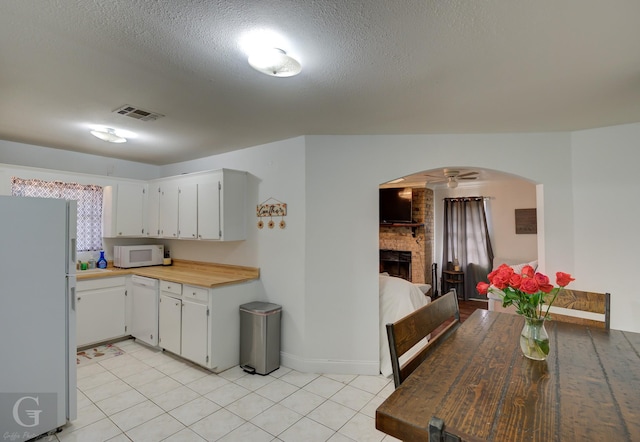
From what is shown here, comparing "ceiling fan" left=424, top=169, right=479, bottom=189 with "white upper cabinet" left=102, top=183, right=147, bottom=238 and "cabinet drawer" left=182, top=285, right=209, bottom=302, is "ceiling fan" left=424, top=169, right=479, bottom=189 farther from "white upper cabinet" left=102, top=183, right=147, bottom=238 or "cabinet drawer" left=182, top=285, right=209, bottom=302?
"white upper cabinet" left=102, top=183, right=147, bottom=238

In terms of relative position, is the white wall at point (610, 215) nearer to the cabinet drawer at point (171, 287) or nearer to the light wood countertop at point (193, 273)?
the light wood countertop at point (193, 273)

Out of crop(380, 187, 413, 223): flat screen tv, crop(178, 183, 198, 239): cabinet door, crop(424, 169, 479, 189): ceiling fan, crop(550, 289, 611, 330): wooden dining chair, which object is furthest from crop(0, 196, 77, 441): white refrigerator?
crop(380, 187, 413, 223): flat screen tv

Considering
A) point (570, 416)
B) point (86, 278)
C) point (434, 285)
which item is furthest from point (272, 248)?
point (434, 285)

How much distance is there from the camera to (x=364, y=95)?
2.18 metres

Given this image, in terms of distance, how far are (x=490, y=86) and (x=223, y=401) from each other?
313 centimetres

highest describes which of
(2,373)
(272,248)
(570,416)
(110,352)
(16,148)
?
(16,148)

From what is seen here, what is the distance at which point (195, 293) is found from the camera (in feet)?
10.4

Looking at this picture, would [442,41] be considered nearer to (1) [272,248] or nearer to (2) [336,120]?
(2) [336,120]

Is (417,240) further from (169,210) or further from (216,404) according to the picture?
(216,404)

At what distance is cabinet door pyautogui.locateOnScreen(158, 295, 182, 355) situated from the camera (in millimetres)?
3354

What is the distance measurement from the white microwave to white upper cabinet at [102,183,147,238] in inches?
8.2

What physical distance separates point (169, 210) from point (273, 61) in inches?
126

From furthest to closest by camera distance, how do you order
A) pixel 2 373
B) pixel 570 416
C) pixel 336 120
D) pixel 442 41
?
1. pixel 336 120
2. pixel 2 373
3. pixel 442 41
4. pixel 570 416

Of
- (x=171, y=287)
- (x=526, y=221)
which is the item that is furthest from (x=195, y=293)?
(x=526, y=221)
